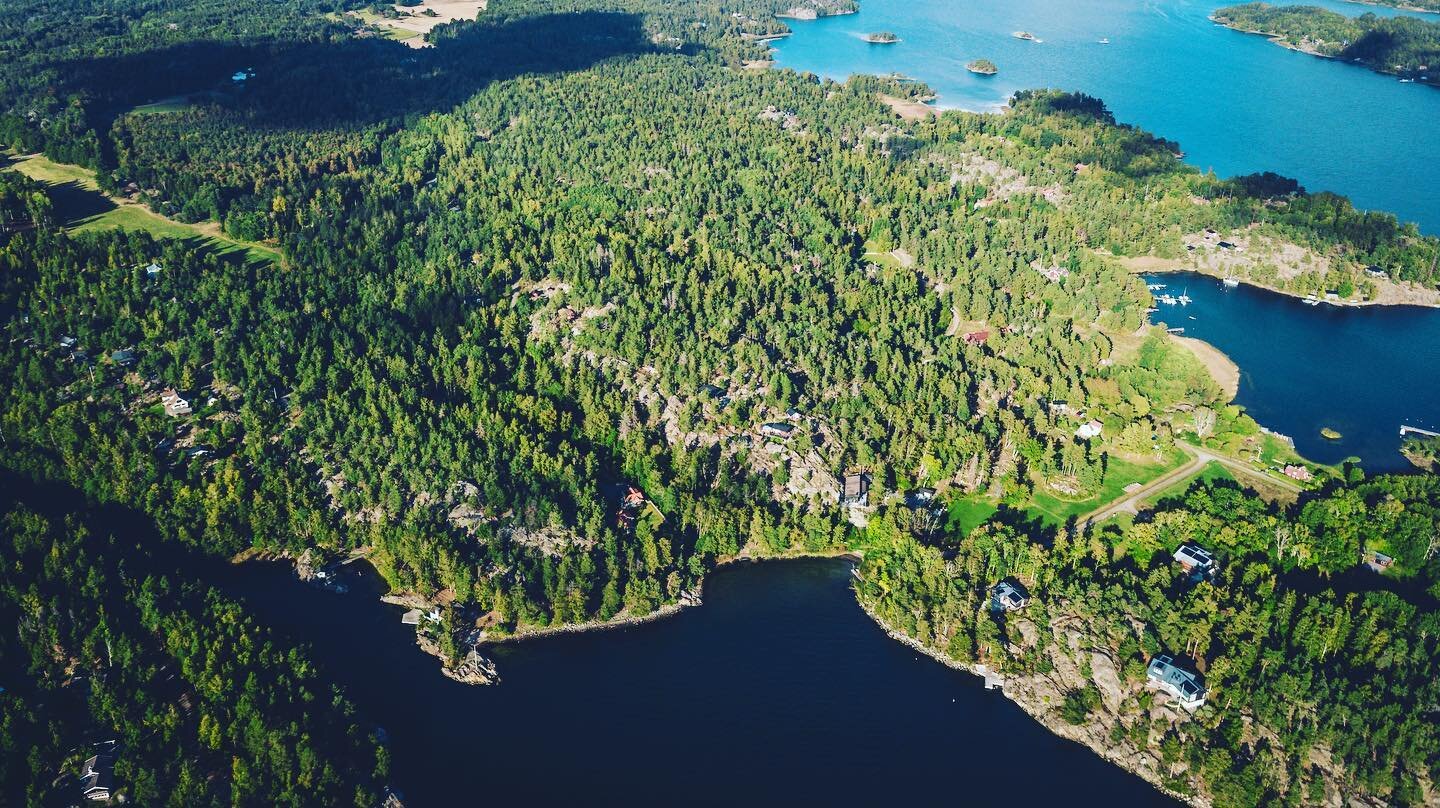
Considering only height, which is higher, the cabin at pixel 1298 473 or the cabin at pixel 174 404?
the cabin at pixel 1298 473

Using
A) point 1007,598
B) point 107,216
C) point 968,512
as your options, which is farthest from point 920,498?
point 107,216

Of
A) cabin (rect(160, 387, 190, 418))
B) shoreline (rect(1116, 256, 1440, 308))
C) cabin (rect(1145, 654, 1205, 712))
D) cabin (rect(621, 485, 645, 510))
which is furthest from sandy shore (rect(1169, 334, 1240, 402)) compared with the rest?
cabin (rect(160, 387, 190, 418))

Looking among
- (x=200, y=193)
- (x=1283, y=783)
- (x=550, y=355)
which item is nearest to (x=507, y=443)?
(x=550, y=355)

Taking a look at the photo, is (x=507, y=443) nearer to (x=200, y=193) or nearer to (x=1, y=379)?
(x=1, y=379)

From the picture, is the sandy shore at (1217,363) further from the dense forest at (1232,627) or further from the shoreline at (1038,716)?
the shoreline at (1038,716)

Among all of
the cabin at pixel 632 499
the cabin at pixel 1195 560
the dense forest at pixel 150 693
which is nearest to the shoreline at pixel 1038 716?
the cabin at pixel 1195 560

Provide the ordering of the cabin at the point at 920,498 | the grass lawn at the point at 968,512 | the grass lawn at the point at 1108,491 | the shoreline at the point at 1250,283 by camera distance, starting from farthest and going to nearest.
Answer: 1. the shoreline at the point at 1250,283
2. the cabin at the point at 920,498
3. the grass lawn at the point at 1108,491
4. the grass lawn at the point at 968,512
